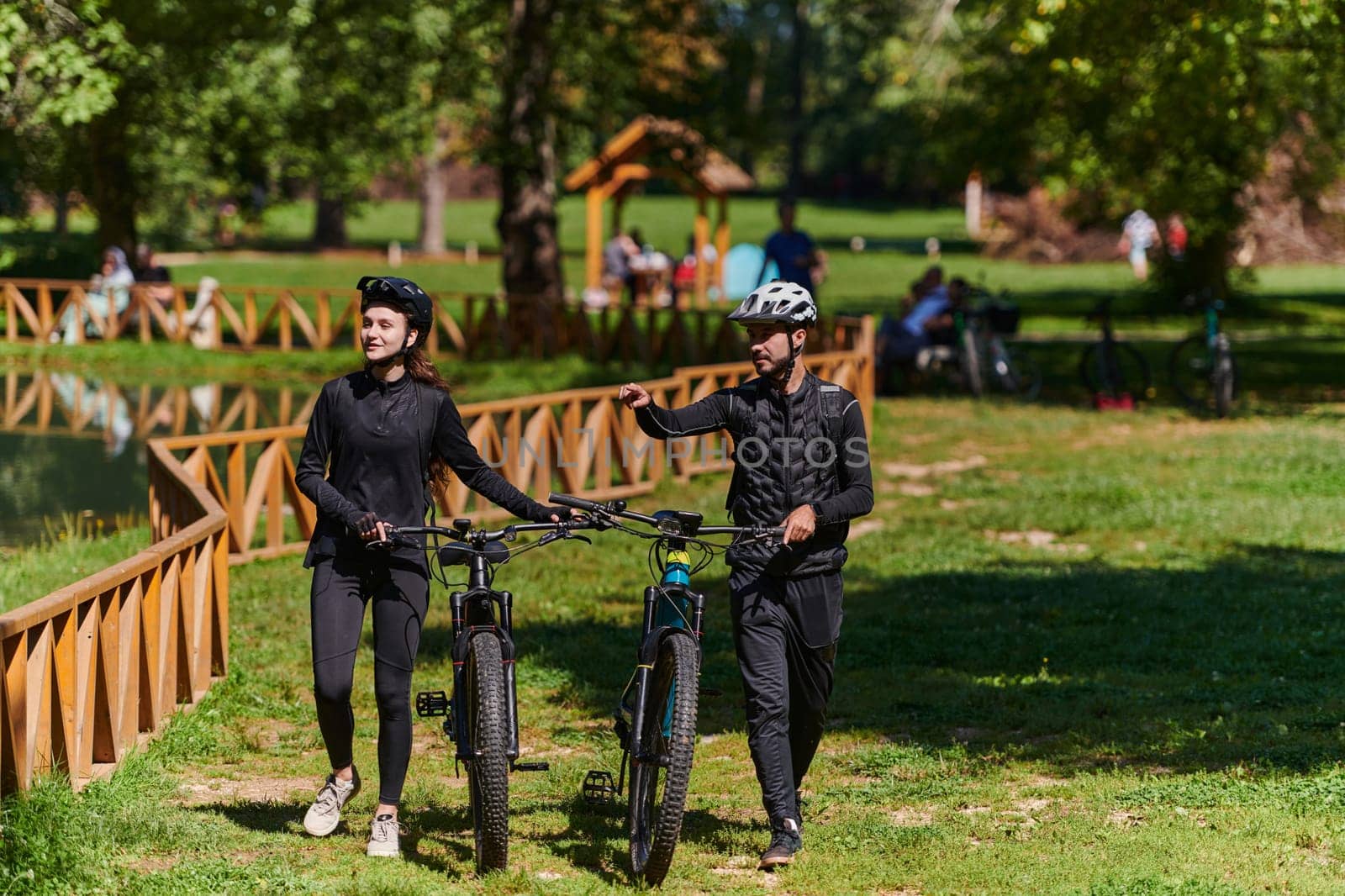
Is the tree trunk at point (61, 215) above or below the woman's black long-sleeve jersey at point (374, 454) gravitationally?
above

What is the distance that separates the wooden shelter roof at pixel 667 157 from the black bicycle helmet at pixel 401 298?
23418 mm

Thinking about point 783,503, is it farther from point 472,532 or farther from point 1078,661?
point 1078,661

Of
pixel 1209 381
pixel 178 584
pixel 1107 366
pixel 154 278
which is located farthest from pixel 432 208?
pixel 178 584

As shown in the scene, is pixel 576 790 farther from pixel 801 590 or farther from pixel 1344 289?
pixel 1344 289

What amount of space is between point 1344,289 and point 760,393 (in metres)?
38.0

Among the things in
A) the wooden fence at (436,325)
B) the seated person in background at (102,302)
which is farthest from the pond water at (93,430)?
the seated person in background at (102,302)

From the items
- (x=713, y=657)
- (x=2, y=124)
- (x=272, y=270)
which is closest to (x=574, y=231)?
(x=272, y=270)

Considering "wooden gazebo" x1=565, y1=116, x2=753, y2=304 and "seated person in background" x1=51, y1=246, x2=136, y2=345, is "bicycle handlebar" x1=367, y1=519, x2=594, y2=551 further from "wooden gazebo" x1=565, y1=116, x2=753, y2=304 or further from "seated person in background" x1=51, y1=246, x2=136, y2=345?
"seated person in background" x1=51, y1=246, x2=136, y2=345

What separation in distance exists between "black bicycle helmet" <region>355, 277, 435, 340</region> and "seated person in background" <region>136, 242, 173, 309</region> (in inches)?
958

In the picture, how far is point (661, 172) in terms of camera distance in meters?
35.8

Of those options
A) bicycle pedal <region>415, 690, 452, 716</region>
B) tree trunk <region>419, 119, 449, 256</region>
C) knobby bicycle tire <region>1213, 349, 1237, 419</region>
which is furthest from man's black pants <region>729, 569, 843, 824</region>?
tree trunk <region>419, 119, 449, 256</region>

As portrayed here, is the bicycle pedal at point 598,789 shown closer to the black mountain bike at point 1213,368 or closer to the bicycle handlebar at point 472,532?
the bicycle handlebar at point 472,532

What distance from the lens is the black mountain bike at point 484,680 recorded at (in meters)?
5.83

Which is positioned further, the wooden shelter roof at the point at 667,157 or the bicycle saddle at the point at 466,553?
the wooden shelter roof at the point at 667,157
